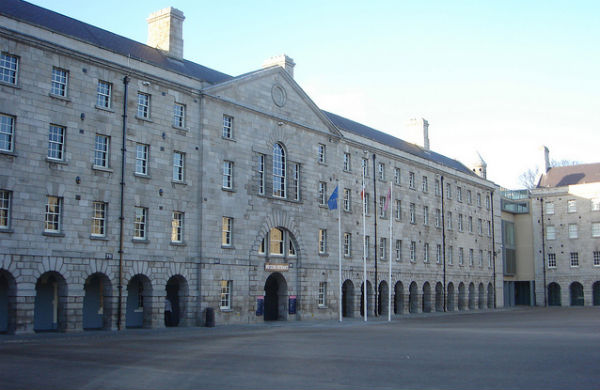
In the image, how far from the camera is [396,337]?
28.3 m

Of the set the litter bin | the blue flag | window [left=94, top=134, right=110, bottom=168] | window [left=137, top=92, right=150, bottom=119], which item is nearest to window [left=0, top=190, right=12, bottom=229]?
window [left=94, top=134, right=110, bottom=168]

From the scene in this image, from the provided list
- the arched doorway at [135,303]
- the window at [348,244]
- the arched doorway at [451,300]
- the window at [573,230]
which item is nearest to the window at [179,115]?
the arched doorway at [135,303]

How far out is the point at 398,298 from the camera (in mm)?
57125

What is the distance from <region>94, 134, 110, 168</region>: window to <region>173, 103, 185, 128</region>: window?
15.6 feet

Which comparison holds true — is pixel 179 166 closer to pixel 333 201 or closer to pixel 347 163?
A: pixel 333 201

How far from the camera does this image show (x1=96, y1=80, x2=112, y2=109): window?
32.7 m

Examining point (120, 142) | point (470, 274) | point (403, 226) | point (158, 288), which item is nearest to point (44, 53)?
point (120, 142)

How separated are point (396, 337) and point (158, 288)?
520 inches

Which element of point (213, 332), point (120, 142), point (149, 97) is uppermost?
point (149, 97)

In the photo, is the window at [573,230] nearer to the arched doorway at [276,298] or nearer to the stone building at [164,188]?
the stone building at [164,188]

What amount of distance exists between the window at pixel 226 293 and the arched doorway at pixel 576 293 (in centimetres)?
5949

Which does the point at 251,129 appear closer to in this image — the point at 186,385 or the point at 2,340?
the point at 2,340

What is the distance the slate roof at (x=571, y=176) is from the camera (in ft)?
281

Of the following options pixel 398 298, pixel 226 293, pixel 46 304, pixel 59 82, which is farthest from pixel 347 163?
pixel 46 304
